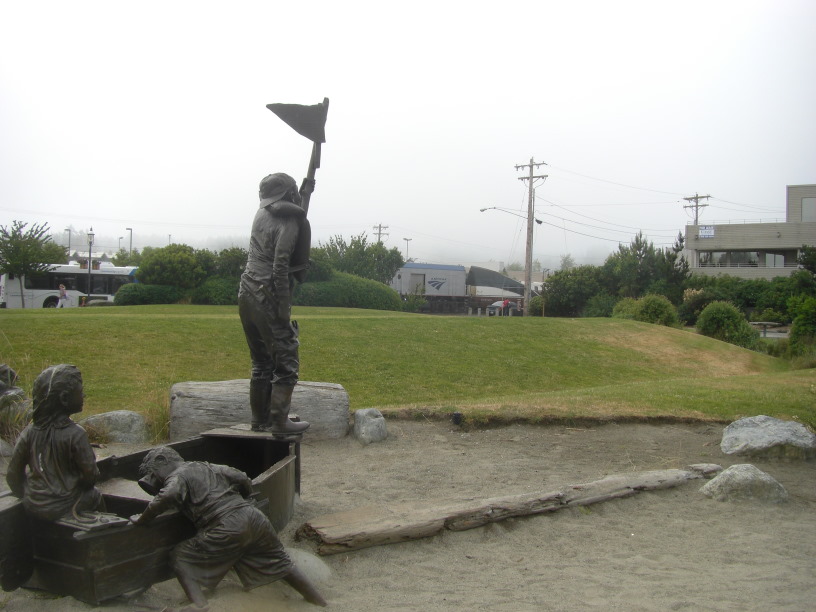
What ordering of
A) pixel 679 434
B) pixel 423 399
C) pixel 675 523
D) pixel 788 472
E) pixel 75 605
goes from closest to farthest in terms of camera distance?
pixel 75 605, pixel 675 523, pixel 788 472, pixel 679 434, pixel 423 399

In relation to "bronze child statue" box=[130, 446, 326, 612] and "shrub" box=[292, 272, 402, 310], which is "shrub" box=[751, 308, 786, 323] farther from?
"bronze child statue" box=[130, 446, 326, 612]

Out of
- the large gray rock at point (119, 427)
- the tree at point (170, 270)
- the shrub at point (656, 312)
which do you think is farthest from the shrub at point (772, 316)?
the large gray rock at point (119, 427)

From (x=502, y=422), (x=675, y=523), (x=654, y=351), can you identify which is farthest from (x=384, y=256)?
(x=675, y=523)

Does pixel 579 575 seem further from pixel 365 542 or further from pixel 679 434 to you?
pixel 679 434

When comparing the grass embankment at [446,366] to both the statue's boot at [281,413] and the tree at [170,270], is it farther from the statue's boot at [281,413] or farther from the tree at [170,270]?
the tree at [170,270]

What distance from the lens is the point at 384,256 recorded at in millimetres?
55375

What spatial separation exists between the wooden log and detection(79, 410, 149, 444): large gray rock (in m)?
0.40

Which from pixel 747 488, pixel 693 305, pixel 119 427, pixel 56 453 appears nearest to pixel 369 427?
pixel 119 427

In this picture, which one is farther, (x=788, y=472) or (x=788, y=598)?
(x=788, y=472)

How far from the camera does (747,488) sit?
6.20m

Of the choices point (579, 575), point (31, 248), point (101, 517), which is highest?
point (31, 248)

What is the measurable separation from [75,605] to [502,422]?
21.1 feet

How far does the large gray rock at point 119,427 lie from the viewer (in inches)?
304

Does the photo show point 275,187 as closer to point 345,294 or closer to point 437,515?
point 437,515
